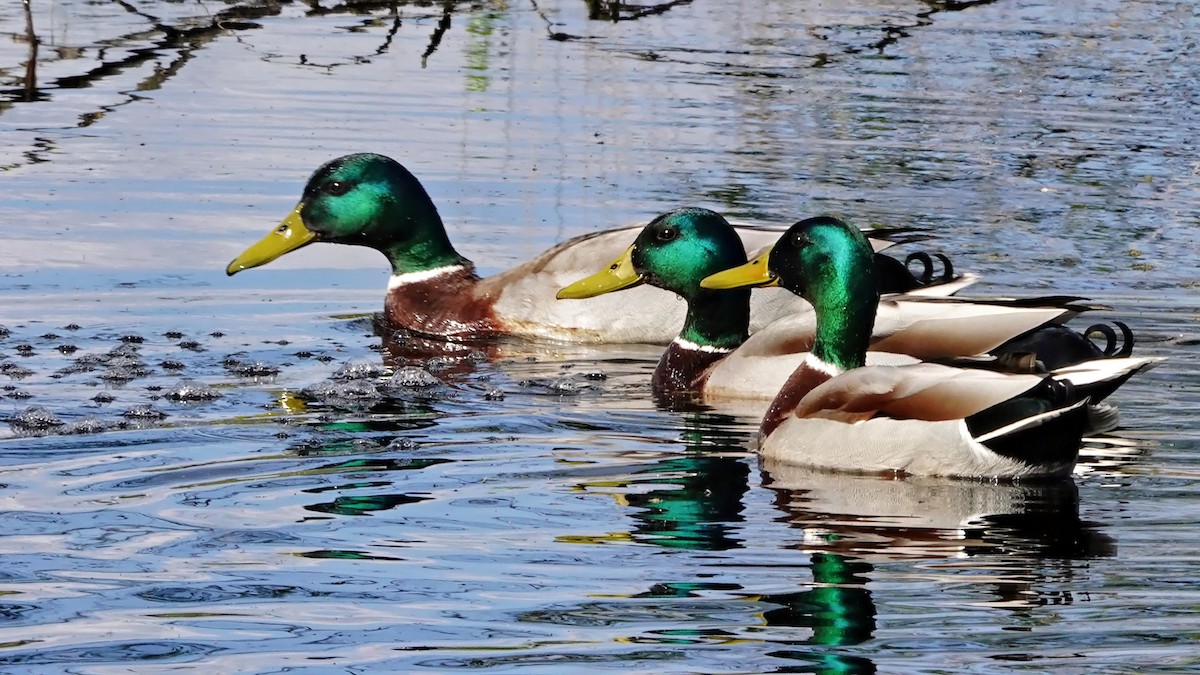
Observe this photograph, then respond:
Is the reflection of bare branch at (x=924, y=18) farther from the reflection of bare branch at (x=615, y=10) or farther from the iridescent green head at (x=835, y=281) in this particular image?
the iridescent green head at (x=835, y=281)

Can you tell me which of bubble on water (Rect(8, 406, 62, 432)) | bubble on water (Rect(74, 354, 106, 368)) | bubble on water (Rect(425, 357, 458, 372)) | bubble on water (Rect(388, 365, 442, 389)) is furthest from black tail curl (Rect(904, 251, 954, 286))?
bubble on water (Rect(8, 406, 62, 432))

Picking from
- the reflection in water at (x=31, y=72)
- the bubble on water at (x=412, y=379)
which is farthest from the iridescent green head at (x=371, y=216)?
the reflection in water at (x=31, y=72)

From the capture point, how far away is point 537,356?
9680 mm

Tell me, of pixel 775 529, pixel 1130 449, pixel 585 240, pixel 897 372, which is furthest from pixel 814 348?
pixel 585 240

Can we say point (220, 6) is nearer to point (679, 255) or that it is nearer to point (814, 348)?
point (679, 255)

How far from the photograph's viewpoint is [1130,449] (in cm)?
730

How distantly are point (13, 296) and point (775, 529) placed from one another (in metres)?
4.81

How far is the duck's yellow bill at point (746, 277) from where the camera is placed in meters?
8.20

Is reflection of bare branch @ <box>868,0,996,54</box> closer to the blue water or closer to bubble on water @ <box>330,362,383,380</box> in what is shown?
the blue water

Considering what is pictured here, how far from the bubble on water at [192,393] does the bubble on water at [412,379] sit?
0.77 m

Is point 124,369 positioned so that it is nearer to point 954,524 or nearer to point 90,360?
point 90,360

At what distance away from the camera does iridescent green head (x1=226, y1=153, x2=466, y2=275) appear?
34.1 feet

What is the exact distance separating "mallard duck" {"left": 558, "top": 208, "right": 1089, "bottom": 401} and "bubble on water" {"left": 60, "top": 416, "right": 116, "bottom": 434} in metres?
2.46

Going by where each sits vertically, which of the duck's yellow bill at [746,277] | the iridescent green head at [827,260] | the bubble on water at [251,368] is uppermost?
the iridescent green head at [827,260]
